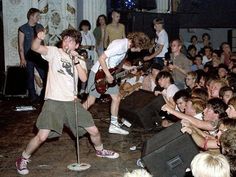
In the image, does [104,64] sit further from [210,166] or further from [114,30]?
[114,30]

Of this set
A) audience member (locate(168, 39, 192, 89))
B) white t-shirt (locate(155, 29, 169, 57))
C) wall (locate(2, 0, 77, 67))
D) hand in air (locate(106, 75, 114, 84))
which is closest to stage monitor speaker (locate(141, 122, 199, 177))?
hand in air (locate(106, 75, 114, 84))

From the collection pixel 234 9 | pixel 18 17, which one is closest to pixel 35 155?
pixel 18 17

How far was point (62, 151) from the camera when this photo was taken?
5.70m

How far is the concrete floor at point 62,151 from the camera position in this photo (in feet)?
16.2

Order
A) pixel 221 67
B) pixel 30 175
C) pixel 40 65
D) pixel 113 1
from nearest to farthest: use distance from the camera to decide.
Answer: pixel 30 175 → pixel 221 67 → pixel 40 65 → pixel 113 1

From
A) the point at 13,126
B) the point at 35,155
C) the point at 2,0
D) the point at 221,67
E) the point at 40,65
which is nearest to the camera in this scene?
the point at 35,155

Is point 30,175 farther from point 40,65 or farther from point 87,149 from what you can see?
point 40,65

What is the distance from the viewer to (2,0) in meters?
9.93

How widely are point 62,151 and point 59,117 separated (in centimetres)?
108

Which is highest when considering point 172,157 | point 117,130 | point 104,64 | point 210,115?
point 104,64

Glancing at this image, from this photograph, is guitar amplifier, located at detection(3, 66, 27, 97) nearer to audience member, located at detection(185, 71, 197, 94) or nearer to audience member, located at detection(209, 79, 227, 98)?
audience member, located at detection(185, 71, 197, 94)

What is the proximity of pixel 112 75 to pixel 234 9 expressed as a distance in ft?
25.8

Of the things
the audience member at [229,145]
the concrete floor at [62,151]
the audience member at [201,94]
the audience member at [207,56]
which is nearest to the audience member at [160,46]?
the audience member at [207,56]

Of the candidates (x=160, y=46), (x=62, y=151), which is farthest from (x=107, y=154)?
(x=160, y=46)
